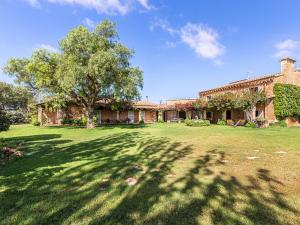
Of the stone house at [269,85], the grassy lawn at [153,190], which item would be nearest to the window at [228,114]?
the stone house at [269,85]

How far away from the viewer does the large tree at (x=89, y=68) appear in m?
19.3

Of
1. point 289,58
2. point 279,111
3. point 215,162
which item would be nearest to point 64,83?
point 215,162

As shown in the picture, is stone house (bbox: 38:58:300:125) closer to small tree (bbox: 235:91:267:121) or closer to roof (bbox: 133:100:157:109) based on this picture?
roof (bbox: 133:100:157:109)

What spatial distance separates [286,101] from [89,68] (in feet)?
67.1

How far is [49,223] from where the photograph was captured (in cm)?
312

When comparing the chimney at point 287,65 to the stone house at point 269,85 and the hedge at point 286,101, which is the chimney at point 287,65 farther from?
the hedge at point 286,101

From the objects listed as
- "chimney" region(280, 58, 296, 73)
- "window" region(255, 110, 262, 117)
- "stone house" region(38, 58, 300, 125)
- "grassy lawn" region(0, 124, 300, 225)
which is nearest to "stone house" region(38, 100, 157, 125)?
"stone house" region(38, 58, 300, 125)

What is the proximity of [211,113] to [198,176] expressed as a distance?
29.7 meters

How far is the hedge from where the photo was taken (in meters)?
24.2

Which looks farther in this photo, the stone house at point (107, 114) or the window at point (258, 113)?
the stone house at point (107, 114)

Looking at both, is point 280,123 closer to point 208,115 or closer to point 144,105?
point 208,115

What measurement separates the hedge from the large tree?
48.8 ft

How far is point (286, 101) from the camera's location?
80.0 feet

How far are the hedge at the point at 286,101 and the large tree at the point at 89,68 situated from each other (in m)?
14.9
